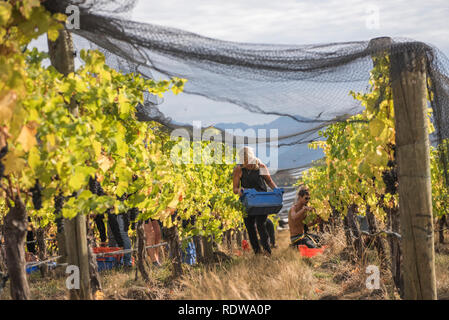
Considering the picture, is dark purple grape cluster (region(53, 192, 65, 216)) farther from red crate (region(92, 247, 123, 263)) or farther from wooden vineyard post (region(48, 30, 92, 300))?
red crate (region(92, 247, 123, 263))

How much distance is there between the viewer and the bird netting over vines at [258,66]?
9.99 feet

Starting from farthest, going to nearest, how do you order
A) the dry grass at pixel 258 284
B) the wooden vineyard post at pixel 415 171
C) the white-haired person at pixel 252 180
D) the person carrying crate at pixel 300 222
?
the person carrying crate at pixel 300 222, the white-haired person at pixel 252 180, the dry grass at pixel 258 284, the wooden vineyard post at pixel 415 171

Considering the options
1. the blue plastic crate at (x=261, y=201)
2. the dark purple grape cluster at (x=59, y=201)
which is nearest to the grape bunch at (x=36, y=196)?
the dark purple grape cluster at (x=59, y=201)

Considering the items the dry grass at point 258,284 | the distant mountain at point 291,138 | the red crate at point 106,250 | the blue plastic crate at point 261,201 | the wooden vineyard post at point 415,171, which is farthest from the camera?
the red crate at point 106,250


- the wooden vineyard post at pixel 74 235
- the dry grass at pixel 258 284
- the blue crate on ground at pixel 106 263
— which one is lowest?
the blue crate on ground at pixel 106 263

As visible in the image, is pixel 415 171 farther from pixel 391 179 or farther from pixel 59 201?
pixel 59 201

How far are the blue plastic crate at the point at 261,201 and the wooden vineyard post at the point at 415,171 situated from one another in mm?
2797

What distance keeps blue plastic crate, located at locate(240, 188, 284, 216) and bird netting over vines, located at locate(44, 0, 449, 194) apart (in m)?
2.16

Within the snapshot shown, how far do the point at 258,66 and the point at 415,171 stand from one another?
1.25m

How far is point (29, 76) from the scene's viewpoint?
2857mm

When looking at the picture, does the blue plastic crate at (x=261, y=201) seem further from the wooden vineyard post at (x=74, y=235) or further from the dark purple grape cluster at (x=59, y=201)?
the dark purple grape cluster at (x=59, y=201)

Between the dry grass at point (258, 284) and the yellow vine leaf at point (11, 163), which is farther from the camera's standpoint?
Answer: the dry grass at point (258, 284)

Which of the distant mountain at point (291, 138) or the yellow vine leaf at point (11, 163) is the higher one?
the distant mountain at point (291, 138)
